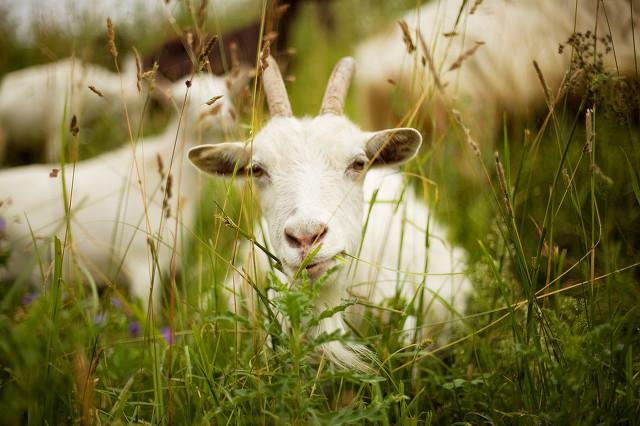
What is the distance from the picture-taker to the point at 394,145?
259 cm

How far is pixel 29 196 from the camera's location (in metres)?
4.56

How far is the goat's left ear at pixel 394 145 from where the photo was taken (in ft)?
7.91

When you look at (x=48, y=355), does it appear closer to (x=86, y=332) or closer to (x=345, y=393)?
(x=86, y=332)

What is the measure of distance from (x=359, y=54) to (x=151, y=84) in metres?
4.38

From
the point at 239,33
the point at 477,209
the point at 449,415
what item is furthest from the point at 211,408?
the point at 239,33

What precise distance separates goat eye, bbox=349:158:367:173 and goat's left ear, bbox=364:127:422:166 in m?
0.06

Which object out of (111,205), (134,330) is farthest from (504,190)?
(111,205)

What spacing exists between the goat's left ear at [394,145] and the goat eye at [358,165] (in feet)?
0.20

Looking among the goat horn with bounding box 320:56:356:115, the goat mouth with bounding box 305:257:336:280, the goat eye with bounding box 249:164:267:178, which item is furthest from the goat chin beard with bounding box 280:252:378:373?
the goat horn with bounding box 320:56:356:115

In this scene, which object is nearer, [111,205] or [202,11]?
[202,11]

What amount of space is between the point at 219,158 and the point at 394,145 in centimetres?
91

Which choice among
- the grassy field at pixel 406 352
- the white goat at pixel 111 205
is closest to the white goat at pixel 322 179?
the grassy field at pixel 406 352

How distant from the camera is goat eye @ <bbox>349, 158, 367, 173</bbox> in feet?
7.97

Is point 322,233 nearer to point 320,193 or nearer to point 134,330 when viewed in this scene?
point 320,193
